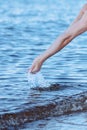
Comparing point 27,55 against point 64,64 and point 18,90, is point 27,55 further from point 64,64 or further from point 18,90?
point 18,90

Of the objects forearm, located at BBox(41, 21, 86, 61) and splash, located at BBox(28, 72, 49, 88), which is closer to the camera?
forearm, located at BBox(41, 21, 86, 61)

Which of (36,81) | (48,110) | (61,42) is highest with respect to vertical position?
(61,42)

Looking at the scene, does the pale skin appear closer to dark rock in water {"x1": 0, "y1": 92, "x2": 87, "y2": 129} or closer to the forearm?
the forearm

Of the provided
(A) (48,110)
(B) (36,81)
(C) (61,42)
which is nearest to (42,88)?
(B) (36,81)

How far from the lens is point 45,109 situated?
25.2ft

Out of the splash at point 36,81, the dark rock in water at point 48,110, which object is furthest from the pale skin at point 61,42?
the splash at point 36,81

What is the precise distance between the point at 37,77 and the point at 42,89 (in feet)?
0.65

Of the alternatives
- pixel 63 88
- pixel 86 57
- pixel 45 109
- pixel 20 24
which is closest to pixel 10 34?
pixel 20 24

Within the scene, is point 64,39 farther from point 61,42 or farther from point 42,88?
point 42,88

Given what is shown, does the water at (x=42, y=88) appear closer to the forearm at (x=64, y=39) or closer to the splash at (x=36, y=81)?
the splash at (x=36, y=81)

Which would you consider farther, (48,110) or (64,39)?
(48,110)

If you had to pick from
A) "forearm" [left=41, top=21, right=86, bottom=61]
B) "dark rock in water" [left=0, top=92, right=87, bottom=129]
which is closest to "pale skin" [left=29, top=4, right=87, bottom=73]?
"forearm" [left=41, top=21, right=86, bottom=61]

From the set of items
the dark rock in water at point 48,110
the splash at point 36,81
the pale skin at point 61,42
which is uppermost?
the pale skin at point 61,42

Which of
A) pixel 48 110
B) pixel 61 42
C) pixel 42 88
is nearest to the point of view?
pixel 61 42
